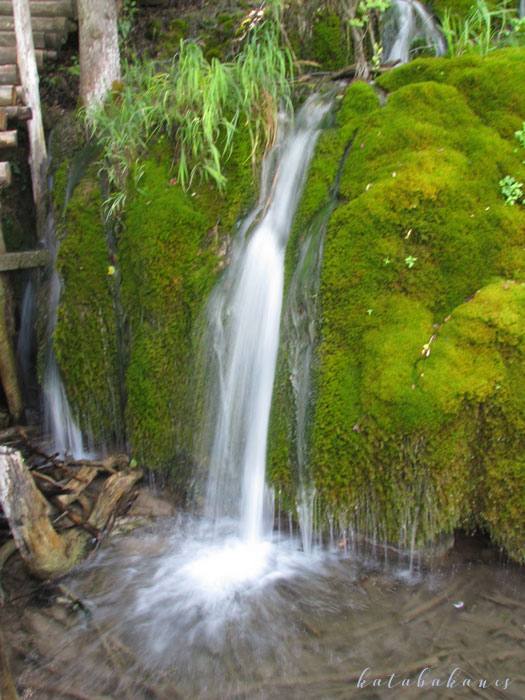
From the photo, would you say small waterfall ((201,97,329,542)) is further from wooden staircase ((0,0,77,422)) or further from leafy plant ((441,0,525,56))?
wooden staircase ((0,0,77,422))

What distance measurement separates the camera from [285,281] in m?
3.72

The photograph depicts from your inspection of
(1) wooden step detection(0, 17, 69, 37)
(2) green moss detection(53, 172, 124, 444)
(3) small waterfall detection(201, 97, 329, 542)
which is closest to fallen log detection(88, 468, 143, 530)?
(2) green moss detection(53, 172, 124, 444)

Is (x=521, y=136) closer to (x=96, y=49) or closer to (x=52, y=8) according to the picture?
(x=96, y=49)

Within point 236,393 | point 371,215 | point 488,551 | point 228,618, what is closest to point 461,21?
point 371,215

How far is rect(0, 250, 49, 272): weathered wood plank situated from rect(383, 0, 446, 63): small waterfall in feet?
12.3

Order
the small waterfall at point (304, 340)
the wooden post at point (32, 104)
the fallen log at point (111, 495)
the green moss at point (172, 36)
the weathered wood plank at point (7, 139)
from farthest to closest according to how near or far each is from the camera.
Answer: the green moss at point (172, 36), the wooden post at point (32, 104), the weathered wood plank at point (7, 139), the fallen log at point (111, 495), the small waterfall at point (304, 340)

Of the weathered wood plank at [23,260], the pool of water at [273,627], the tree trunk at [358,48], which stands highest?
the tree trunk at [358,48]

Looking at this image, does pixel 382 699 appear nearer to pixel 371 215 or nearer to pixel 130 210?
pixel 371 215

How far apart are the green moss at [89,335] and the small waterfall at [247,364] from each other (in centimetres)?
105

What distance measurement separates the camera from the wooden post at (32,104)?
18.5 feet

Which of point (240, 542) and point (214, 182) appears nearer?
point (240, 542)

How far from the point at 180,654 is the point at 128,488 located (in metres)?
1.47

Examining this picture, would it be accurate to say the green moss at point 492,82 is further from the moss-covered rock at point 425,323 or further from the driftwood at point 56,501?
the driftwood at point 56,501

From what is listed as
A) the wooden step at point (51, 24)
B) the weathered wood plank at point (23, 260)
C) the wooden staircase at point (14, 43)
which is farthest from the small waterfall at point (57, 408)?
the wooden step at point (51, 24)
